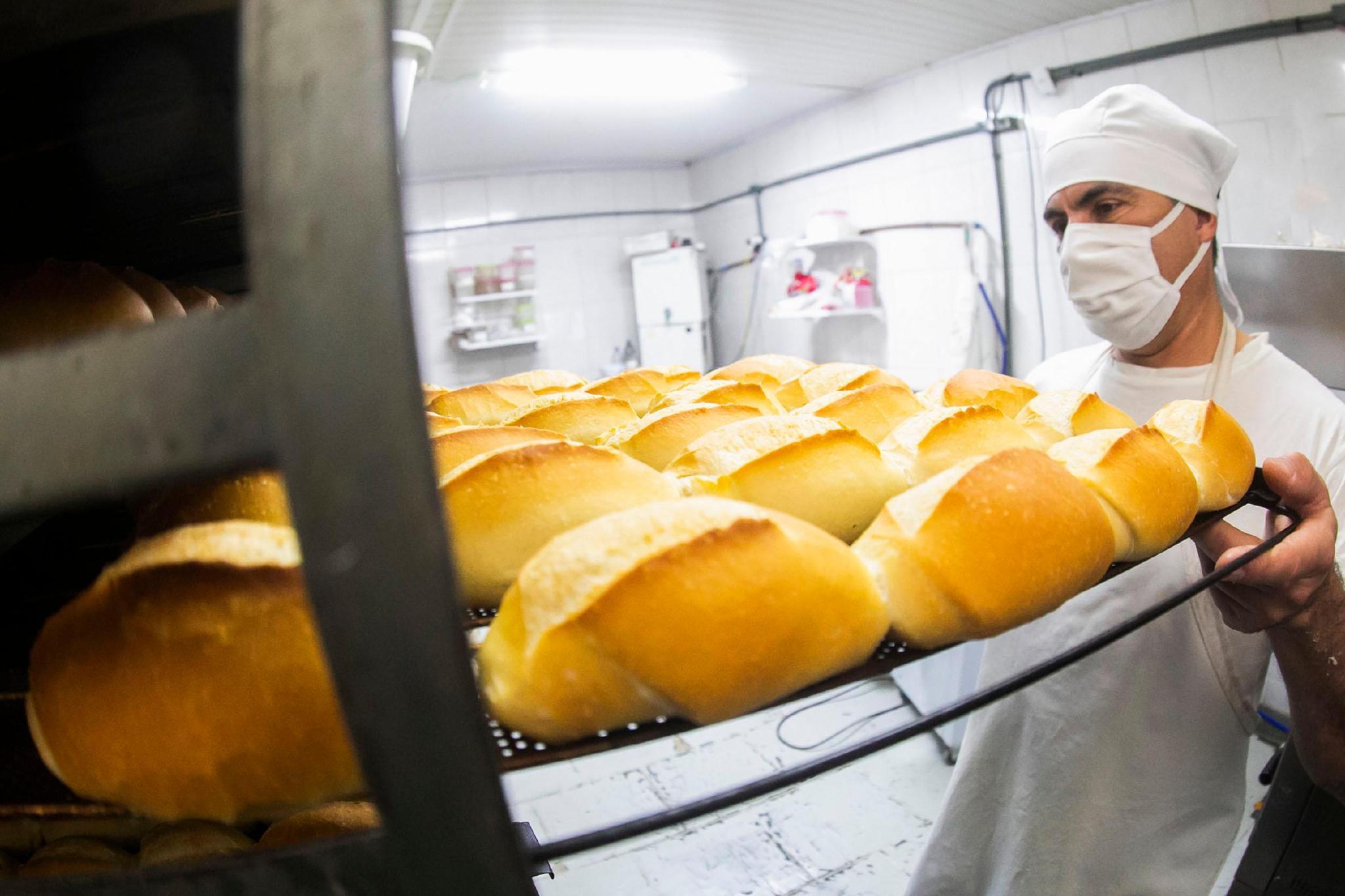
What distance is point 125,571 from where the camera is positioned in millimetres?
371

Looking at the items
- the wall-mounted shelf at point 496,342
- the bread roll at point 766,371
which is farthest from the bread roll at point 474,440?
the wall-mounted shelf at point 496,342

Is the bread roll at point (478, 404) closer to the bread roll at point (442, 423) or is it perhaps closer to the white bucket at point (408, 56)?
the bread roll at point (442, 423)

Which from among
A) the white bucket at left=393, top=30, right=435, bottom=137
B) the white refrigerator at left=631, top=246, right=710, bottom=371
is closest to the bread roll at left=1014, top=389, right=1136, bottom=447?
the white bucket at left=393, top=30, right=435, bottom=137

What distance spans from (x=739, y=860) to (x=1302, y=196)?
111 inches

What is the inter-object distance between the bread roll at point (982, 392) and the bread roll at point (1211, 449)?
0.53ft

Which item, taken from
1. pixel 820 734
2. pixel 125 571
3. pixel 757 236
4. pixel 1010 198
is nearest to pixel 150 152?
pixel 125 571

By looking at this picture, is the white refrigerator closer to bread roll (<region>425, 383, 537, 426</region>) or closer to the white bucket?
the white bucket

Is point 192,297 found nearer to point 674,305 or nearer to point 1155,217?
point 1155,217

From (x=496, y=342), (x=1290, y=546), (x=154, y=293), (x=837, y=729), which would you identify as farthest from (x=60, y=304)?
(x=496, y=342)

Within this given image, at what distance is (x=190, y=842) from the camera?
0.42m

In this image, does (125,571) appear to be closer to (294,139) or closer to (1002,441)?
(294,139)

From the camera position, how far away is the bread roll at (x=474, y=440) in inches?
24.1

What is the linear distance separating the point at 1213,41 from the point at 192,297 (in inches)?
129

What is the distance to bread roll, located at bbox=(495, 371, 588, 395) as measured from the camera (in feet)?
3.71
